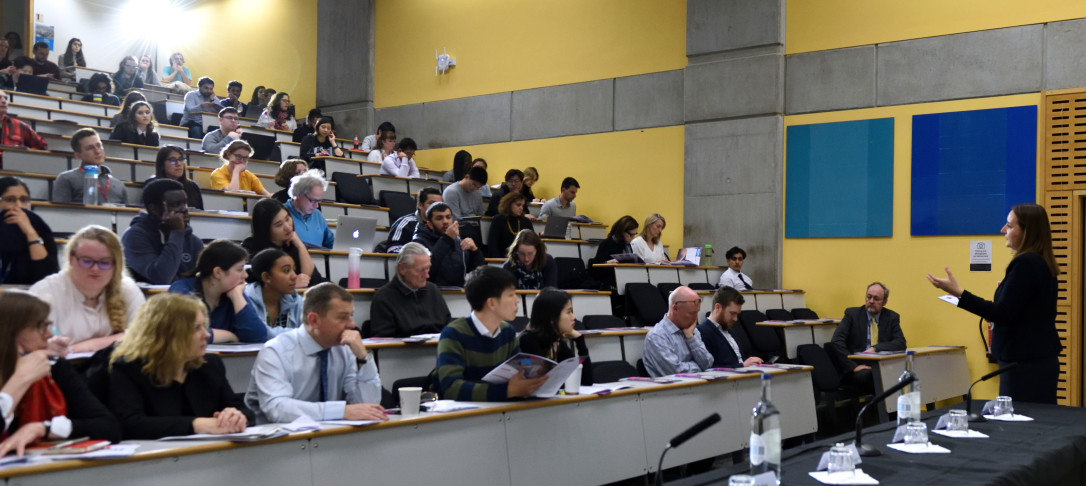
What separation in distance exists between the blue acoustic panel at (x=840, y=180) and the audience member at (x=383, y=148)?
171 inches

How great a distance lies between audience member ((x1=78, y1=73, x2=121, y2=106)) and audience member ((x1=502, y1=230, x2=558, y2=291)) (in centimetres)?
689

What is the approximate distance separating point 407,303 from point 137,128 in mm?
4674

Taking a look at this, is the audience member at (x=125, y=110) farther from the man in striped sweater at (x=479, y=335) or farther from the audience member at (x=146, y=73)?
the man in striped sweater at (x=479, y=335)

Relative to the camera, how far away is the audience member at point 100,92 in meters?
11.1

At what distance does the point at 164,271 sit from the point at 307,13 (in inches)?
365

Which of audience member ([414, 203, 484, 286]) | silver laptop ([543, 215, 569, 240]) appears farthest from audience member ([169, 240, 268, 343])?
silver laptop ([543, 215, 569, 240])

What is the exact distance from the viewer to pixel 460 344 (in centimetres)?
364

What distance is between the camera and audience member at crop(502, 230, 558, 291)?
6.52m

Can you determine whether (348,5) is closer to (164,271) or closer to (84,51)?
(84,51)

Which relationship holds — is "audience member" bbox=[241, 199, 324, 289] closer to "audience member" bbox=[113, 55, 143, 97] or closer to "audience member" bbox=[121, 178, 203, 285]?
"audience member" bbox=[121, 178, 203, 285]

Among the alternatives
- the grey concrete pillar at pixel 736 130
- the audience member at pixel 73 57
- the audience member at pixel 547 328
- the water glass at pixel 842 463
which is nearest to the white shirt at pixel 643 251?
the grey concrete pillar at pixel 736 130

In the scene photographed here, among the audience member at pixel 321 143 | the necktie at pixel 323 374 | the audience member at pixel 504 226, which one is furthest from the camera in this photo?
the audience member at pixel 321 143

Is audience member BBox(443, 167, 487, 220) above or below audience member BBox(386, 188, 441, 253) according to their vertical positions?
above

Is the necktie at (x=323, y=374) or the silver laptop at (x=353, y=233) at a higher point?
the silver laptop at (x=353, y=233)
